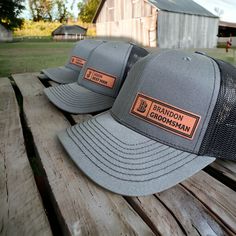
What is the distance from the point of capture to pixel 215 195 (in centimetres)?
105

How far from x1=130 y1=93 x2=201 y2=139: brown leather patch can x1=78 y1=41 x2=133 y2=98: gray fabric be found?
25.0 inches

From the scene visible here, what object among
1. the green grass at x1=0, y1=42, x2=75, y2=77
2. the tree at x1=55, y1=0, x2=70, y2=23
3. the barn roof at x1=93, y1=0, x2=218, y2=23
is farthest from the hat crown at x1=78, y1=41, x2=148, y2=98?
the tree at x1=55, y1=0, x2=70, y2=23

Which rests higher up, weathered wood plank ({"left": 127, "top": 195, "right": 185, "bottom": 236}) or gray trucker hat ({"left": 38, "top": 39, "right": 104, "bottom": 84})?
gray trucker hat ({"left": 38, "top": 39, "right": 104, "bottom": 84})

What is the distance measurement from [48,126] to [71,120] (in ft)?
0.72

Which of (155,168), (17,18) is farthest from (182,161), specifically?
(17,18)

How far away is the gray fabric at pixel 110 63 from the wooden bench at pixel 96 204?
64cm

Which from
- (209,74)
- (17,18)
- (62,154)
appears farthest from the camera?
(17,18)

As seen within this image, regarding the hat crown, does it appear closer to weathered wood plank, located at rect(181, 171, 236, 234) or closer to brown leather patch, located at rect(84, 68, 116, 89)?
brown leather patch, located at rect(84, 68, 116, 89)

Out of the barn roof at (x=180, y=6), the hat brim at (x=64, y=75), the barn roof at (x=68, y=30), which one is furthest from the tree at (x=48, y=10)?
the hat brim at (x=64, y=75)

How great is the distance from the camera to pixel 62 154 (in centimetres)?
130

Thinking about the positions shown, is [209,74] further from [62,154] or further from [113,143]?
[62,154]

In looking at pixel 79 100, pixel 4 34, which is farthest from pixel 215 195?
pixel 4 34

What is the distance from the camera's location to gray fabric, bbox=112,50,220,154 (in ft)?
3.67

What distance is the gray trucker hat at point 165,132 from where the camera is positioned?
3.37ft
